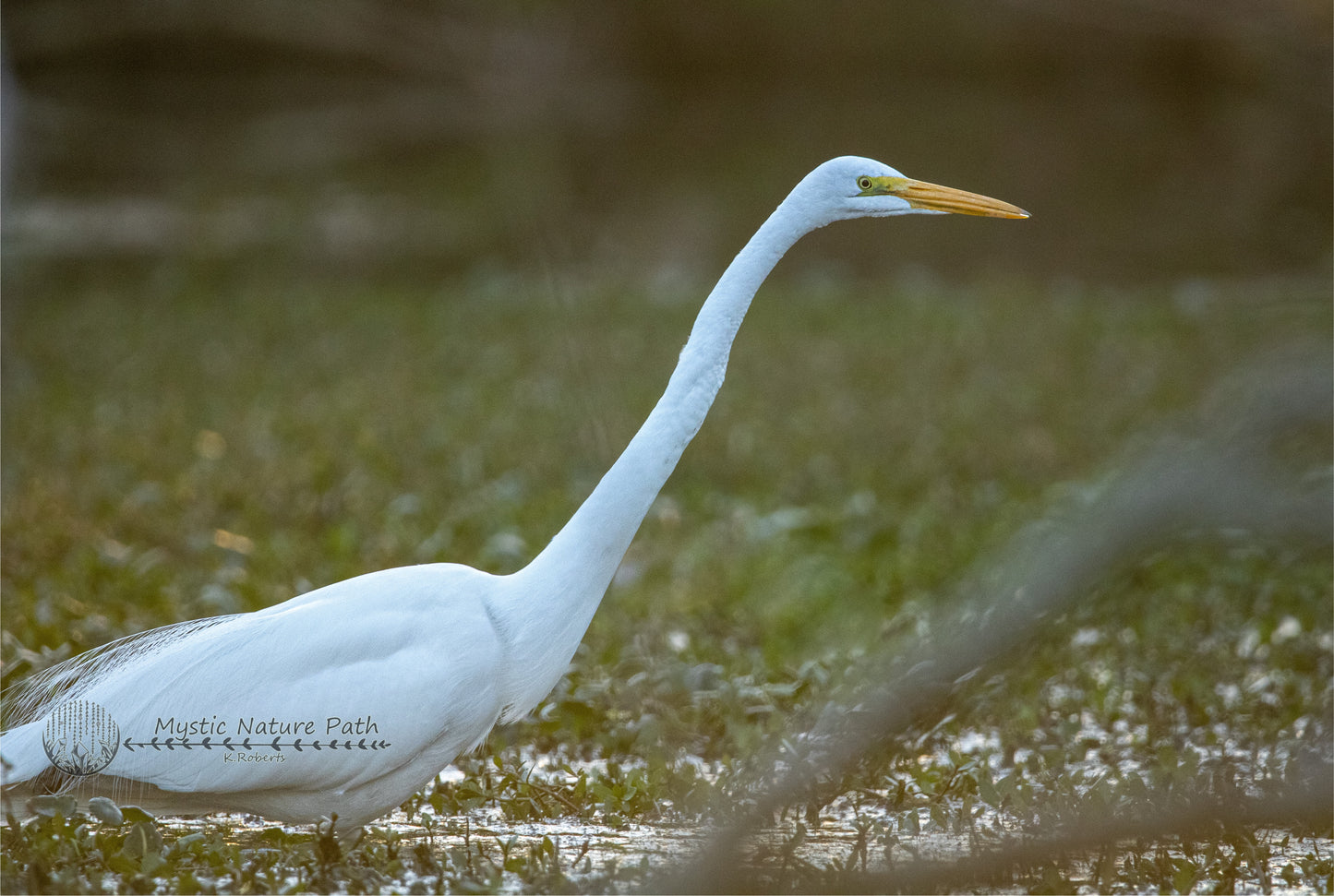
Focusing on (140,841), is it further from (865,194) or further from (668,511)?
(668,511)

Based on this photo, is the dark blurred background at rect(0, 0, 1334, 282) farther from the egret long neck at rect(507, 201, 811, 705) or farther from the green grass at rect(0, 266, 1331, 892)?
the green grass at rect(0, 266, 1331, 892)

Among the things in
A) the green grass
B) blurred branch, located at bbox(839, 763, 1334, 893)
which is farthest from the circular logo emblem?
blurred branch, located at bbox(839, 763, 1334, 893)

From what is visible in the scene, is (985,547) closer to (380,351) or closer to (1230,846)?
(1230,846)

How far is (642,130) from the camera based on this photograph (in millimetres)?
21625

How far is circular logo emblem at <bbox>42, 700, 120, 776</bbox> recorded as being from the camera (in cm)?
263

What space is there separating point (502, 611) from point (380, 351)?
567 cm

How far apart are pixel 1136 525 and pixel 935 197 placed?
3.32 ft

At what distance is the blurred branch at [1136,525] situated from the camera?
2002 millimetres

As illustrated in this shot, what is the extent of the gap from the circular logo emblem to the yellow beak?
5.92 ft

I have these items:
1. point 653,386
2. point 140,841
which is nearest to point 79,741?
point 140,841

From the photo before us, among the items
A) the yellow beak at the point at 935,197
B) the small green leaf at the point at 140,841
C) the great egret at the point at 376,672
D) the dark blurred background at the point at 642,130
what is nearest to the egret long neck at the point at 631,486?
the great egret at the point at 376,672

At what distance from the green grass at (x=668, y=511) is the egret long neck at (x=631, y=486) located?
272 mm

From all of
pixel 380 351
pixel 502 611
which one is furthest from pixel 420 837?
pixel 380 351

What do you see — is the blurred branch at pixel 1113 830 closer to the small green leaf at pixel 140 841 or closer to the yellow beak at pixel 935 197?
the yellow beak at pixel 935 197
